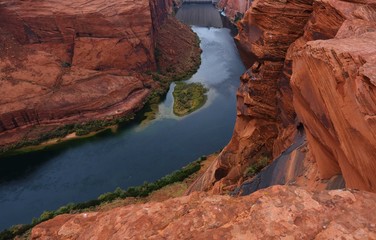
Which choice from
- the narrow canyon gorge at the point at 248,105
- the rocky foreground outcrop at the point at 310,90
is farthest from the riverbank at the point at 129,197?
the rocky foreground outcrop at the point at 310,90

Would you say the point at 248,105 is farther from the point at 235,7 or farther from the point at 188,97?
the point at 235,7

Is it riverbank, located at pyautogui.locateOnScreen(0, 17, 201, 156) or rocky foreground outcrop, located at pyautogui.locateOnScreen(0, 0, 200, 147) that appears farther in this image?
rocky foreground outcrop, located at pyautogui.locateOnScreen(0, 0, 200, 147)

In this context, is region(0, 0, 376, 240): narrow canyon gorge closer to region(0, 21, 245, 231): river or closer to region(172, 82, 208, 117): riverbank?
region(172, 82, 208, 117): riverbank

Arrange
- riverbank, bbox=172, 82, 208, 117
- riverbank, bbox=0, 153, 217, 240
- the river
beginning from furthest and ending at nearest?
riverbank, bbox=172, 82, 208, 117 → the river → riverbank, bbox=0, 153, 217, 240

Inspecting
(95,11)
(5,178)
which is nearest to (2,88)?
(5,178)

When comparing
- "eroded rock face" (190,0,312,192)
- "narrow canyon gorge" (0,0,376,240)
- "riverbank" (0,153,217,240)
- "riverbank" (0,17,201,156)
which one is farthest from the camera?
"riverbank" (0,17,201,156)

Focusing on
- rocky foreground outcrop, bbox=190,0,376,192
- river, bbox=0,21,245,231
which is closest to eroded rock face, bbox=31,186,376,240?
rocky foreground outcrop, bbox=190,0,376,192

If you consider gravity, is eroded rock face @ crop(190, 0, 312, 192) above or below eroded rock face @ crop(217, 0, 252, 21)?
above

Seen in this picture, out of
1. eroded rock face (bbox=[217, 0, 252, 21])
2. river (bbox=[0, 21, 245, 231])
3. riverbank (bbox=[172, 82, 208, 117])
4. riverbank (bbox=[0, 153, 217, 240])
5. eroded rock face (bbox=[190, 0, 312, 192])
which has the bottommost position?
river (bbox=[0, 21, 245, 231])
